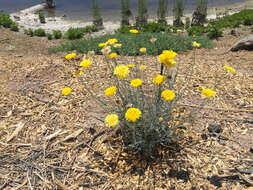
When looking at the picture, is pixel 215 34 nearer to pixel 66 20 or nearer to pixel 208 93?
pixel 208 93

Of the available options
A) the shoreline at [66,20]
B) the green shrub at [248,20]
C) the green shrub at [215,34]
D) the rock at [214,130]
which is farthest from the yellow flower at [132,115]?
the shoreline at [66,20]

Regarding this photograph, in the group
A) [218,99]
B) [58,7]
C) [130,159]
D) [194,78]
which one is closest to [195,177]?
[130,159]

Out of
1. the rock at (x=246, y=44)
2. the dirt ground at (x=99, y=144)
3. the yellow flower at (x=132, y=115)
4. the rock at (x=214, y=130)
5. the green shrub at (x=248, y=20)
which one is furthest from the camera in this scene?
the green shrub at (x=248, y=20)

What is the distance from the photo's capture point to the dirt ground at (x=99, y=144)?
6.16ft

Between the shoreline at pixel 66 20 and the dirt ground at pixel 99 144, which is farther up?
the shoreline at pixel 66 20

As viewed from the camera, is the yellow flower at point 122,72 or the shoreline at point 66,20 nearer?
the yellow flower at point 122,72

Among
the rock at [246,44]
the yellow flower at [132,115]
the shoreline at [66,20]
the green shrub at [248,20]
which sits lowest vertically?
the yellow flower at [132,115]

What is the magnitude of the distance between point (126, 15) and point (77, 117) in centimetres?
1329

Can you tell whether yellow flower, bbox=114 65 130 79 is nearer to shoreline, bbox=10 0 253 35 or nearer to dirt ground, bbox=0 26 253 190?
dirt ground, bbox=0 26 253 190

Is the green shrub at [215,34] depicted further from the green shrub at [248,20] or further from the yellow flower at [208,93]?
the yellow flower at [208,93]

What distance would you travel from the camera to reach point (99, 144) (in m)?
2.27

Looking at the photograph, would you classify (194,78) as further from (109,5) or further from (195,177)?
(109,5)

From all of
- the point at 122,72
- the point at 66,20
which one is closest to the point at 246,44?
the point at 122,72

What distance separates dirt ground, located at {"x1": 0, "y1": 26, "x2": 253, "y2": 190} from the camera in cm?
188
